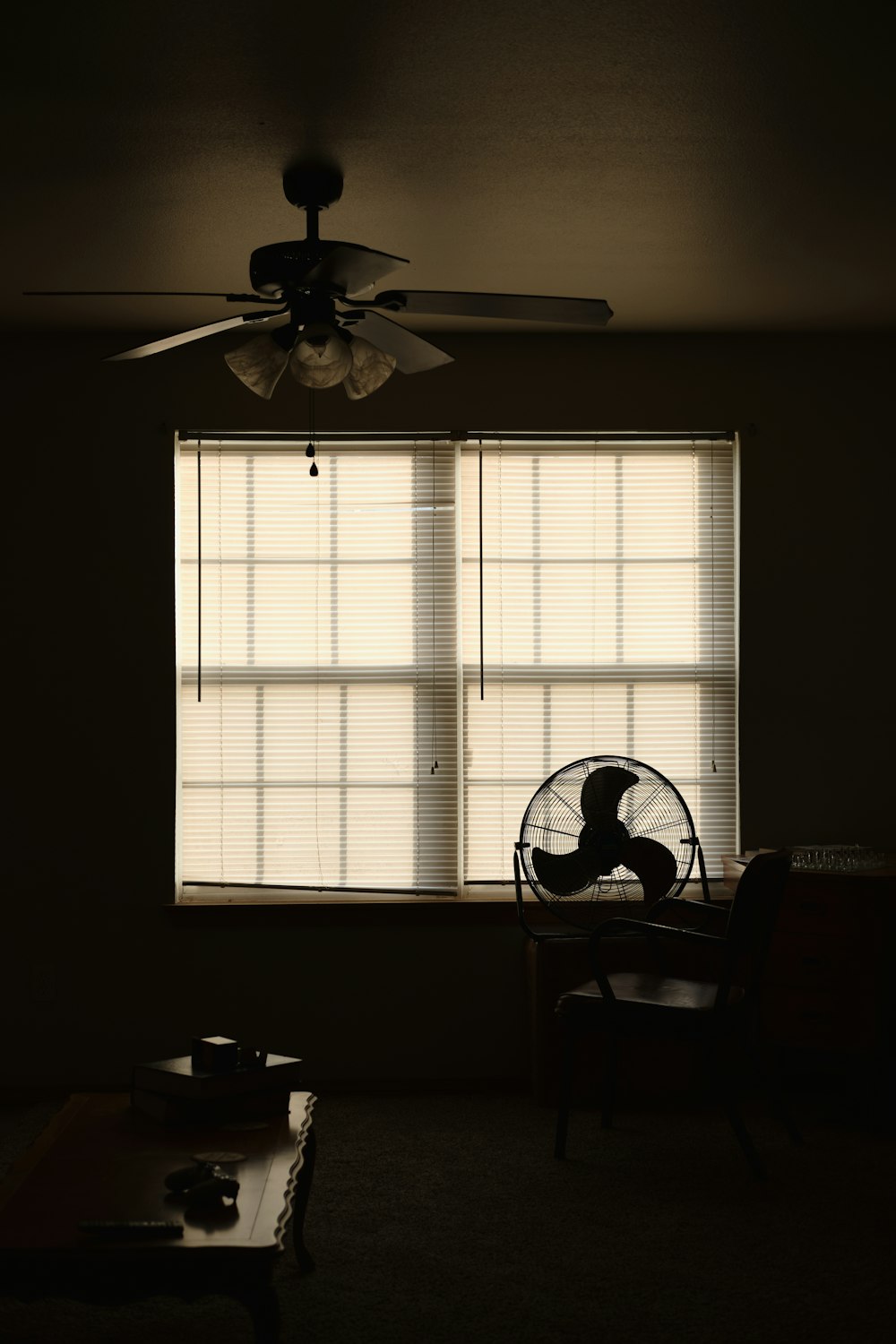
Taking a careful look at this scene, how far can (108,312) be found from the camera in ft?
12.7

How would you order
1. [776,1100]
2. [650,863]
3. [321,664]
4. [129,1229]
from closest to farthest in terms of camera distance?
[129,1229]
[776,1100]
[650,863]
[321,664]

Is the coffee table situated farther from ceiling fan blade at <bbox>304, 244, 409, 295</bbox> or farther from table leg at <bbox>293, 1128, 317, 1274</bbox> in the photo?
ceiling fan blade at <bbox>304, 244, 409, 295</bbox>

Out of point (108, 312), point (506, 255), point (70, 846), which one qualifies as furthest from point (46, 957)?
point (506, 255)

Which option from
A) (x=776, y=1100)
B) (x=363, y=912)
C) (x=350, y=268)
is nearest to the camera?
(x=350, y=268)

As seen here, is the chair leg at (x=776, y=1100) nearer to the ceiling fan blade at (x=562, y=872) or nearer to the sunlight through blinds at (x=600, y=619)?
the ceiling fan blade at (x=562, y=872)

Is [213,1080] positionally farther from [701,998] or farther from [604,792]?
[604,792]

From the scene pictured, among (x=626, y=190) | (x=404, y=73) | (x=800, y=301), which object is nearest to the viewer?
(x=404, y=73)

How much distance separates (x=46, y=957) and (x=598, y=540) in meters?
2.40

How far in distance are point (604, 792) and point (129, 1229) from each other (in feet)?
6.74

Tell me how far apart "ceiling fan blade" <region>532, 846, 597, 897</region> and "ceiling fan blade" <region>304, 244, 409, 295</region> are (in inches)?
73.9

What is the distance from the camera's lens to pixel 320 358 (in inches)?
94.3

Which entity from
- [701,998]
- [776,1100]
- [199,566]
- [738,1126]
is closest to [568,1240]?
[738,1126]

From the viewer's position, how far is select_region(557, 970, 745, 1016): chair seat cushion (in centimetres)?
315

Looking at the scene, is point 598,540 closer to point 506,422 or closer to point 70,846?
point 506,422
